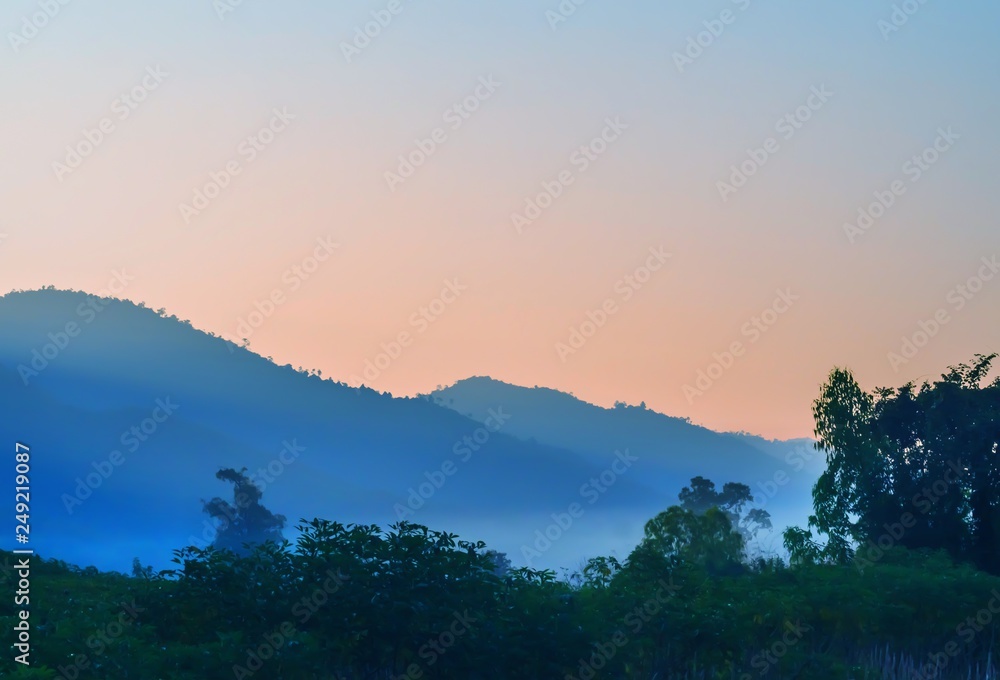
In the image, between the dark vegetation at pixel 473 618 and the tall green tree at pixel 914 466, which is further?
the tall green tree at pixel 914 466

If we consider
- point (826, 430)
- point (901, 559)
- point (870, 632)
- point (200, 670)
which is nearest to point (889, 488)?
point (826, 430)

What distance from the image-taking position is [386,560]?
15281 mm

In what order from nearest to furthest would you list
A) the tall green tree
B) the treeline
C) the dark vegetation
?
the treeline < the dark vegetation < the tall green tree

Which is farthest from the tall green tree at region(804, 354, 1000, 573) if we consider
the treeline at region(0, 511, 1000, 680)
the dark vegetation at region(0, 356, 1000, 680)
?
the treeline at region(0, 511, 1000, 680)

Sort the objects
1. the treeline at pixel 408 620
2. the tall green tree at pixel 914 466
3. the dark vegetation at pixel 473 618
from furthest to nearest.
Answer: the tall green tree at pixel 914 466 < the dark vegetation at pixel 473 618 < the treeline at pixel 408 620

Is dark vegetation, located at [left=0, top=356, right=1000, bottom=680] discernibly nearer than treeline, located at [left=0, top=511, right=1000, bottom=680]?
No

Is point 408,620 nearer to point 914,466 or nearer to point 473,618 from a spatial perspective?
point 473,618

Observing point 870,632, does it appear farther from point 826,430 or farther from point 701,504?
point 701,504

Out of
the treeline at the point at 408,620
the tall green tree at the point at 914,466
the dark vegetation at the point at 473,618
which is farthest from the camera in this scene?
the tall green tree at the point at 914,466

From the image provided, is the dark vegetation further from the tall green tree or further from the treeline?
the tall green tree

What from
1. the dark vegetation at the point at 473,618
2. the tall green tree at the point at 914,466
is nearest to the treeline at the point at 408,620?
the dark vegetation at the point at 473,618

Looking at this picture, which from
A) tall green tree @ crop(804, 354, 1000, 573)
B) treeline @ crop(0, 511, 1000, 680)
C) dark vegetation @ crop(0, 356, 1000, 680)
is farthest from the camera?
tall green tree @ crop(804, 354, 1000, 573)

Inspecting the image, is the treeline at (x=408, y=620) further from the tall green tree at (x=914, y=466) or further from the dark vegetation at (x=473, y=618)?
the tall green tree at (x=914, y=466)

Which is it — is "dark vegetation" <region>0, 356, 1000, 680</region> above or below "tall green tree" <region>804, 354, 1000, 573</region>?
below
